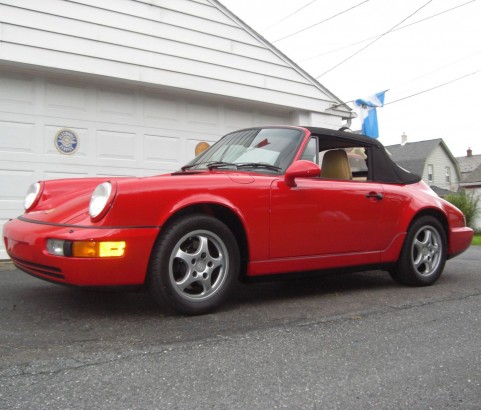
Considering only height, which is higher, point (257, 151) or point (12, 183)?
point (257, 151)

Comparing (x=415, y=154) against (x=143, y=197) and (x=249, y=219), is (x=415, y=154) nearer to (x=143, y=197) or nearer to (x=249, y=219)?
(x=249, y=219)

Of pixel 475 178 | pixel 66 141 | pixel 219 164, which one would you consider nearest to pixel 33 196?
pixel 219 164

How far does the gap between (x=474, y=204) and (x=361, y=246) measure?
769 inches

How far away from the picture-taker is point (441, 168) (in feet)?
121

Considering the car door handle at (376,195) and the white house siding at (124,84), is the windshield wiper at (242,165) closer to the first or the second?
the car door handle at (376,195)

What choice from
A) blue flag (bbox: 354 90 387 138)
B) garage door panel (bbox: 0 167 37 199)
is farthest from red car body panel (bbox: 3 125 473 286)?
blue flag (bbox: 354 90 387 138)

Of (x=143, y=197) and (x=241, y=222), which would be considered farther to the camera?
(x=241, y=222)

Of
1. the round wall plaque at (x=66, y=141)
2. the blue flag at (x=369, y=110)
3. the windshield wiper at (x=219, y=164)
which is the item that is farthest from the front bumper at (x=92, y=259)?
the blue flag at (x=369, y=110)

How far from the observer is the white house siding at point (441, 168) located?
36.1m

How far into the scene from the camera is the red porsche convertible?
9.29 ft

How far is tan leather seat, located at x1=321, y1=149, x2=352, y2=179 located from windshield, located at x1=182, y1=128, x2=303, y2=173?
1.91ft

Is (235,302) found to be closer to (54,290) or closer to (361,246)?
(361,246)

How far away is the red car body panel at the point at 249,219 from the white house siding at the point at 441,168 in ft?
110

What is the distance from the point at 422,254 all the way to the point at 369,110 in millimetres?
5414
